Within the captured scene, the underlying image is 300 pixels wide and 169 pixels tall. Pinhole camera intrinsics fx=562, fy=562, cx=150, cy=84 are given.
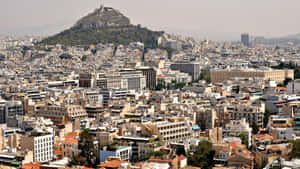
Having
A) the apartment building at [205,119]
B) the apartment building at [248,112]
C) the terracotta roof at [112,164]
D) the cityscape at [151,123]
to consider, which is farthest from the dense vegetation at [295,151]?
the apartment building at [248,112]

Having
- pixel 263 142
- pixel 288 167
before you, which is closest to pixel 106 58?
pixel 263 142

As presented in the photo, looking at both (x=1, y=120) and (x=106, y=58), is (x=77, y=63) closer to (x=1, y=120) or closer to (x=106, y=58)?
(x=106, y=58)

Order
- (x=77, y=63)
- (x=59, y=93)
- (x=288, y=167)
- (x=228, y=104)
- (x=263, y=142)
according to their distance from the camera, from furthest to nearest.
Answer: (x=77, y=63) < (x=59, y=93) < (x=228, y=104) < (x=263, y=142) < (x=288, y=167)

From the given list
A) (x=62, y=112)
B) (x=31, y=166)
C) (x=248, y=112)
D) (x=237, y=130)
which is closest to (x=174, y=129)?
(x=237, y=130)

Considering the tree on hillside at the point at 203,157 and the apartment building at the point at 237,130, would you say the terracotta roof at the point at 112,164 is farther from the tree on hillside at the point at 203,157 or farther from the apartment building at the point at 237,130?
the apartment building at the point at 237,130

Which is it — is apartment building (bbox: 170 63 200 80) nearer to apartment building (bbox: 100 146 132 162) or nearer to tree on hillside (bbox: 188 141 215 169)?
apartment building (bbox: 100 146 132 162)

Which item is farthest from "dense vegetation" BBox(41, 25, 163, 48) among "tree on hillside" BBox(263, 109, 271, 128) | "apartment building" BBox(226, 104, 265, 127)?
"tree on hillside" BBox(263, 109, 271, 128)
